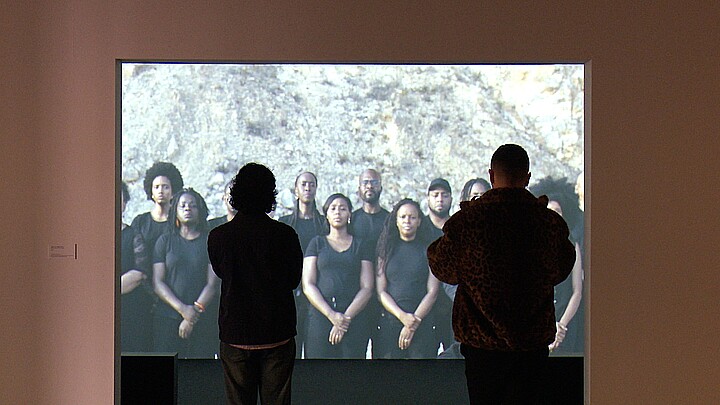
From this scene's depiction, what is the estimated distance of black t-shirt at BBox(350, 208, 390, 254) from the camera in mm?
6855

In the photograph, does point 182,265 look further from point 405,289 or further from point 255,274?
point 255,274

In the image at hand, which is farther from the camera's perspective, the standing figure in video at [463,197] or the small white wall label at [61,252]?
the standing figure in video at [463,197]

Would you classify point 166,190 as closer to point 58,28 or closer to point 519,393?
point 58,28

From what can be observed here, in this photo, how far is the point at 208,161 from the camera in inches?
277

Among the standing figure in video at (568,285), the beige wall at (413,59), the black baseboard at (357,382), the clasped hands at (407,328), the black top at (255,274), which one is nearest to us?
the black top at (255,274)

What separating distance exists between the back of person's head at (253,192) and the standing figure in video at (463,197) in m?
3.07

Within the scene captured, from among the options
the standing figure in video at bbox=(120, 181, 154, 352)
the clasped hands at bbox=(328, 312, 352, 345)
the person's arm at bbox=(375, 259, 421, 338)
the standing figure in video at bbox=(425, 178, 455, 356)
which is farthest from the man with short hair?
the standing figure in video at bbox=(120, 181, 154, 352)

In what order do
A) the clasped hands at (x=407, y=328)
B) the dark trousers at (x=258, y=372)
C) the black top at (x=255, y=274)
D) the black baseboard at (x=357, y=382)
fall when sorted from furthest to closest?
the clasped hands at (x=407, y=328)
the black baseboard at (x=357, y=382)
the dark trousers at (x=258, y=372)
the black top at (x=255, y=274)

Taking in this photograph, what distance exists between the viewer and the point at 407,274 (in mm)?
6891

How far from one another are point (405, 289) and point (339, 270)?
476 mm

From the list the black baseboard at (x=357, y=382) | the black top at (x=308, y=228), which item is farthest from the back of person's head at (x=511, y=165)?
the black top at (x=308, y=228)

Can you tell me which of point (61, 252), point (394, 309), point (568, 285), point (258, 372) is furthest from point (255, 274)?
point (568, 285)

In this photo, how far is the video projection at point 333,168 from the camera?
22.6 feet

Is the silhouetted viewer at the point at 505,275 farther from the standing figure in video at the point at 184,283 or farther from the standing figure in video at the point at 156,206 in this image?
the standing figure in video at the point at 156,206
